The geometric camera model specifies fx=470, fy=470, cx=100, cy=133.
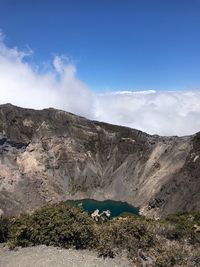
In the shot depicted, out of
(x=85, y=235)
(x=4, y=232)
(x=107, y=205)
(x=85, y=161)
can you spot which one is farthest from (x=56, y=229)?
(x=85, y=161)

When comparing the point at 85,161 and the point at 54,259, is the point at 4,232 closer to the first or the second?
the point at 54,259

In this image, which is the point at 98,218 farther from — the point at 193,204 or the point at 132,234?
the point at 193,204

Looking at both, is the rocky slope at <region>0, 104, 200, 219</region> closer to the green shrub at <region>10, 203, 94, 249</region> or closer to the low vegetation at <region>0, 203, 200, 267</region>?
the low vegetation at <region>0, 203, 200, 267</region>

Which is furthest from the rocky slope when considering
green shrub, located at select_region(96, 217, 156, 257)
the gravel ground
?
the gravel ground

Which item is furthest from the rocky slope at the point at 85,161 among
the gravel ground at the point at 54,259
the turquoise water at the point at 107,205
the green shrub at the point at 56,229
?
the gravel ground at the point at 54,259

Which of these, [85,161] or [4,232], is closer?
[4,232]

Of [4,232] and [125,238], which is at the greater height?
[125,238]

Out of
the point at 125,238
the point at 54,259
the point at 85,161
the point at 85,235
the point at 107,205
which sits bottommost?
the point at 107,205

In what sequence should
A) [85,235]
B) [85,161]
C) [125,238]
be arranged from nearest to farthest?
[85,235] → [125,238] → [85,161]
